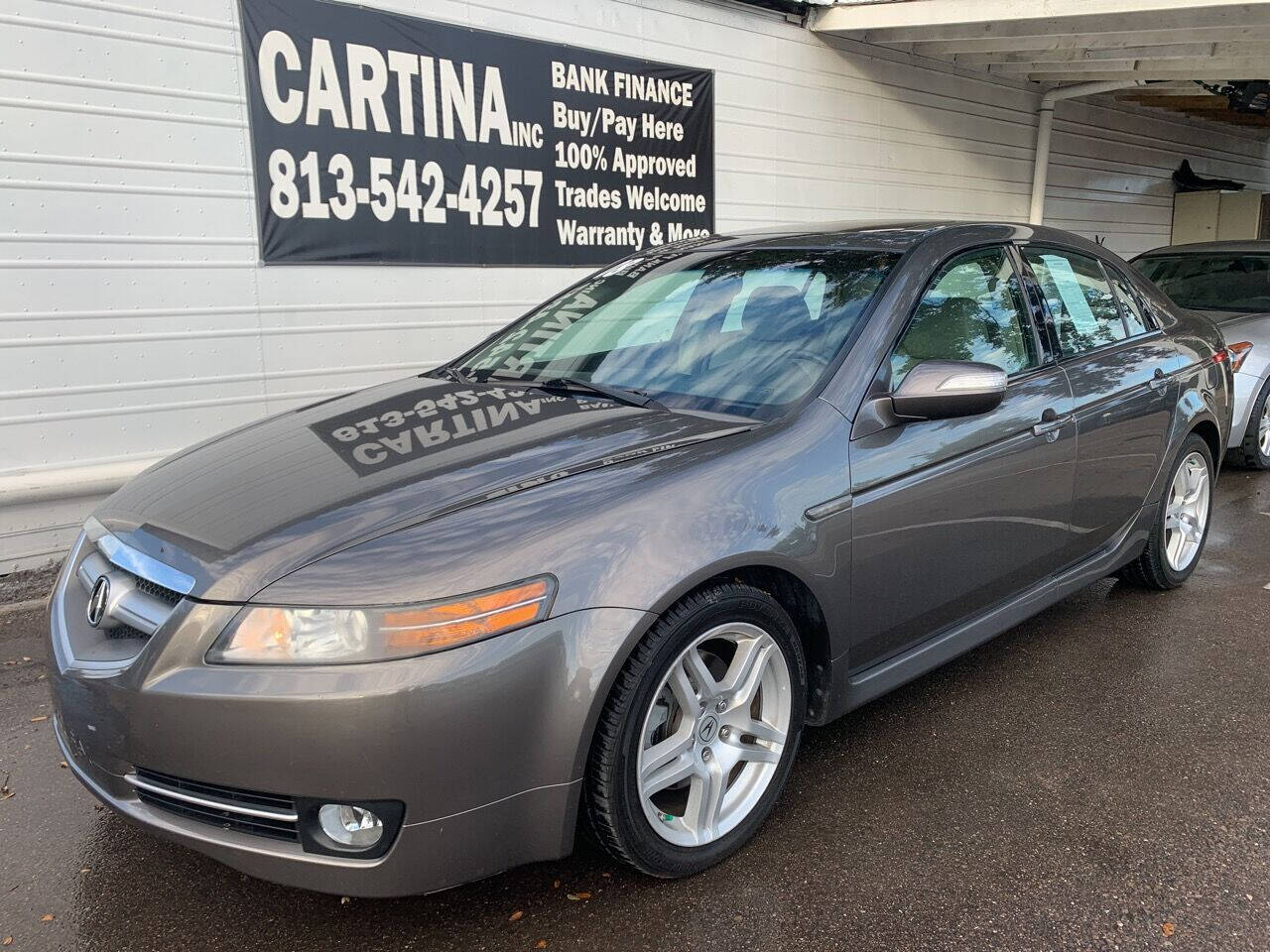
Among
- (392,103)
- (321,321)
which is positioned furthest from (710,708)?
(392,103)

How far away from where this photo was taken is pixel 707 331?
3.21m

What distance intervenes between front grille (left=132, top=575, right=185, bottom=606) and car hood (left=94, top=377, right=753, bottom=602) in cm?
6

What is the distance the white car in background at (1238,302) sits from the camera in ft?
22.3

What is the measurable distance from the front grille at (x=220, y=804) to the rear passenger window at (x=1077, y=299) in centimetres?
297

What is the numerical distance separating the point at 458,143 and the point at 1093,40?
6017mm

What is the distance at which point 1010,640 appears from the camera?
4.05 m

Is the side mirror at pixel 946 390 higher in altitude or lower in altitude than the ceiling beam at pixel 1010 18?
lower

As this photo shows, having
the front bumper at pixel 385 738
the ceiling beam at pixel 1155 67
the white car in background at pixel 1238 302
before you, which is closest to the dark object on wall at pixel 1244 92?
the ceiling beam at pixel 1155 67

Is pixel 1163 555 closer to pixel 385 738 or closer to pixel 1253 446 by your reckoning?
pixel 1253 446

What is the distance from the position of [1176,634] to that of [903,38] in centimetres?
665

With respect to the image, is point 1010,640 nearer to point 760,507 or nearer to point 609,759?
point 760,507

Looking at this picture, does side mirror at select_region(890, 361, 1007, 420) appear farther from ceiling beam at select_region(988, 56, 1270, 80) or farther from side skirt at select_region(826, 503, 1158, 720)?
ceiling beam at select_region(988, 56, 1270, 80)

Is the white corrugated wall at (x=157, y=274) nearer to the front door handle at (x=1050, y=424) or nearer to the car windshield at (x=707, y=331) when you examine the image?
the car windshield at (x=707, y=331)

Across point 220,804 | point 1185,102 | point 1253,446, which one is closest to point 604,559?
point 220,804
